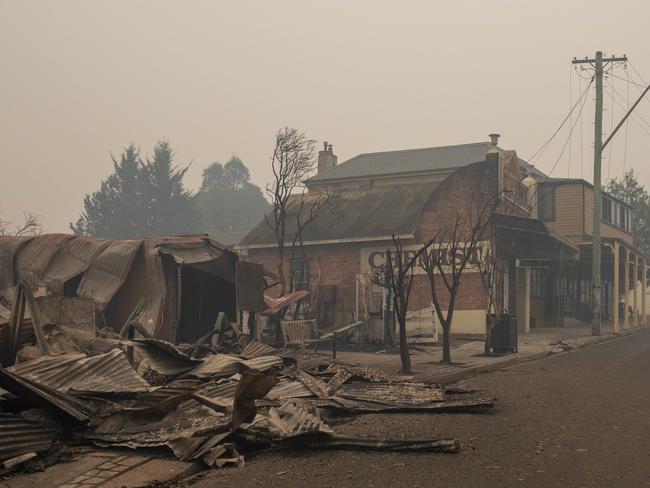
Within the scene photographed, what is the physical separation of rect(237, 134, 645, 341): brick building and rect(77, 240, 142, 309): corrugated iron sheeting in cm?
736

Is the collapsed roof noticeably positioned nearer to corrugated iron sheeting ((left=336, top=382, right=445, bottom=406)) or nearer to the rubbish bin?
corrugated iron sheeting ((left=336, top=382, right=445, bottom=406))

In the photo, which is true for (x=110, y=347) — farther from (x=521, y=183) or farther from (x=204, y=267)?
(x=521, y=183)

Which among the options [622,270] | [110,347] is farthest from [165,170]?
[110,347]

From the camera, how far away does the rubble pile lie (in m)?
7.07

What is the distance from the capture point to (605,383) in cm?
1309

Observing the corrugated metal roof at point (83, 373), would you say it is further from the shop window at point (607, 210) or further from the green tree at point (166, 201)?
the green tree at point (166, 201)

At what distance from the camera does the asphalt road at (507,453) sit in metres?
6.12

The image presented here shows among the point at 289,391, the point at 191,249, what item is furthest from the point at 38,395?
the point at 191,249

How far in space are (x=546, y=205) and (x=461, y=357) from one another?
71.5ft

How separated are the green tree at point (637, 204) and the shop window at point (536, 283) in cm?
2516

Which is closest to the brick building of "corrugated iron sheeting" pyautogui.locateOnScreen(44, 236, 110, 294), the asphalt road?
"corrugated iron sheeting" pyautogui.locateOnScreen(44, 236, 110, 294)

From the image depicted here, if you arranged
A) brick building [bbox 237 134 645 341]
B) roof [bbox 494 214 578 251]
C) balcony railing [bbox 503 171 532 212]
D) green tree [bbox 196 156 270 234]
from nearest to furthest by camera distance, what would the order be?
roof [bbox 494 214 578 251] < brick building [bbox 237 134 645 341] < balcony railing [bbox 503 171 532 212] < green tree [bbox 196 156 270 234]

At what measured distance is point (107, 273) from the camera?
17406 mm

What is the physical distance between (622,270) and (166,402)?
41275mm
